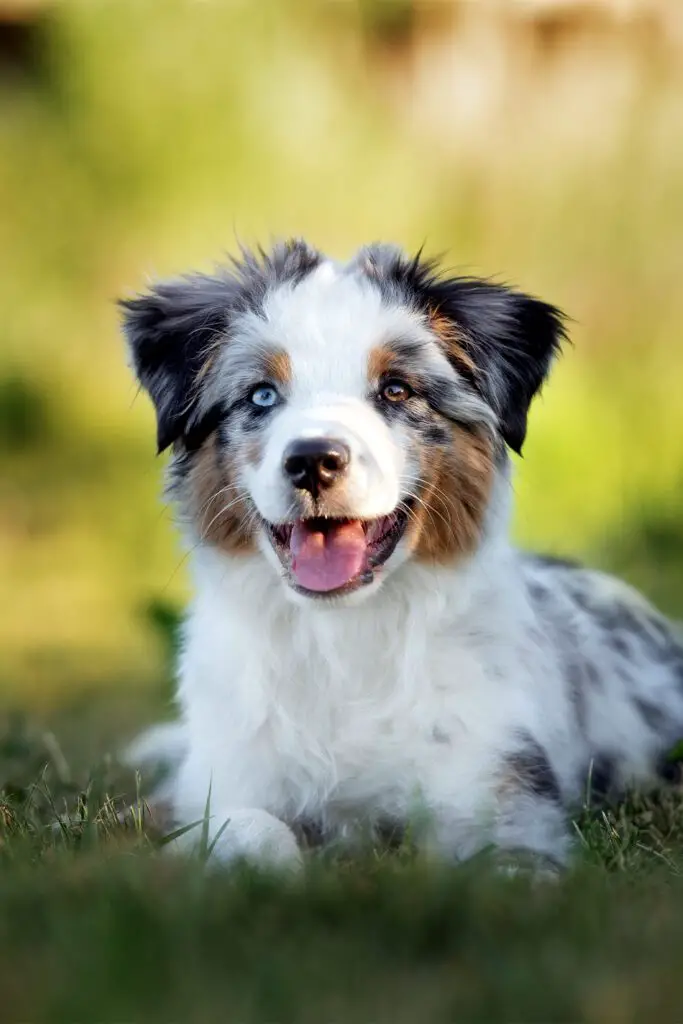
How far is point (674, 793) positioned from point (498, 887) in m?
1.90

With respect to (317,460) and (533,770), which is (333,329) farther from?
(533,770)

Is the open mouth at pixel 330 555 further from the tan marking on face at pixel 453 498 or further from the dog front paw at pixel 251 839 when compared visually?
the dog front paw at pixel 251 839

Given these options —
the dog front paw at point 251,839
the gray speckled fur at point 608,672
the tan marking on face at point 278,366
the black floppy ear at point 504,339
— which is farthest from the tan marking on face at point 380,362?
the dog front paw at point 251,839

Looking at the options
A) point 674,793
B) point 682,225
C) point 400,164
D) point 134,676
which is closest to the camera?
point 674,793

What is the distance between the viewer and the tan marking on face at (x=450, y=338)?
424cm

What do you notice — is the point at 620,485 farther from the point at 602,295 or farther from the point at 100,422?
the point at 100,422

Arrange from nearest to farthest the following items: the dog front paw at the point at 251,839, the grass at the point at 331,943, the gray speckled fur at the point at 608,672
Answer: the grass at the point at 331,943, the dog front paw at the point at 251,839, the gray speckled fur at the point at 608,672

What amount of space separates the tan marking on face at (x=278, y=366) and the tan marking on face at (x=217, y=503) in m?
0.28

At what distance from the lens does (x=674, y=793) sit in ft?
14.9

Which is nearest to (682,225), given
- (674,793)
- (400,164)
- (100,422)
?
(400,164)

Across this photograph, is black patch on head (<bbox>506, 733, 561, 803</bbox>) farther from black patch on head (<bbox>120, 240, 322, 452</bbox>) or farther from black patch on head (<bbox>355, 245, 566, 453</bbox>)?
black patch on head (<bbox>120, 240, 322, 452</bbox>)

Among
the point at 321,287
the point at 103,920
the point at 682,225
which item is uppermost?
the point at 682,225

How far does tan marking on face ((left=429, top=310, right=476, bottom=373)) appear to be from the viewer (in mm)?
4238

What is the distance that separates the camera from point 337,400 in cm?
393
